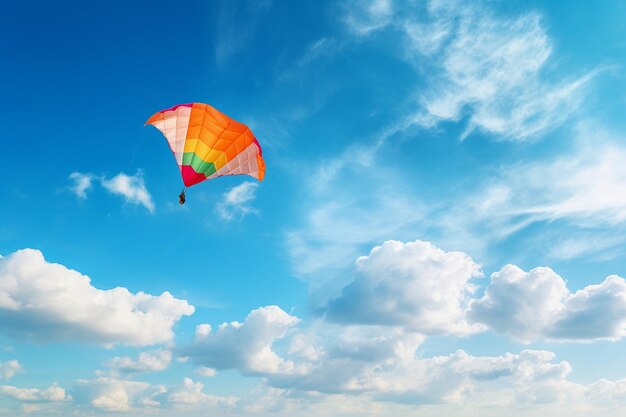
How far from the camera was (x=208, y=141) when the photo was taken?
154 feet

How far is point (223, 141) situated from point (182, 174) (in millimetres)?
6621

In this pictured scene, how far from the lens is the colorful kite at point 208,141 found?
4684 cm

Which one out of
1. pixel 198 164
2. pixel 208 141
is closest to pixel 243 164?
pixel 208 141

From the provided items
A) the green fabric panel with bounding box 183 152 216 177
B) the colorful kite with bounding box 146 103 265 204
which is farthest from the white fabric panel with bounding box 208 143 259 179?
the green fabric panel with bounding box 183 152 216 177

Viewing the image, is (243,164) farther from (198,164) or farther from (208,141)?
(198,164)

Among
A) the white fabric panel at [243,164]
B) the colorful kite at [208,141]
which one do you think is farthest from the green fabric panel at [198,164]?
the white fabric panel at [243,164]

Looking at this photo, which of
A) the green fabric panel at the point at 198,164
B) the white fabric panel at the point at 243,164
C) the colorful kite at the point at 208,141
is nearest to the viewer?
the green fabric panel at the point at 198,164

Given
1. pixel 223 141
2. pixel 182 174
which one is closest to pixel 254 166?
pixel 223 141

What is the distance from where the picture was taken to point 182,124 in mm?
47656

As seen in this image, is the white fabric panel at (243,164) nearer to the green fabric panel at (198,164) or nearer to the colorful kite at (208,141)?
the colorful kite at (208,141)

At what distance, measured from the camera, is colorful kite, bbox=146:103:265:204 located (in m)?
46.8

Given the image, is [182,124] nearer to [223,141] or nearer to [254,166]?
[223,141]

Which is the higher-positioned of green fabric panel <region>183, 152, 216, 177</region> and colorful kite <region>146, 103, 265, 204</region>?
colorful kite <region>146, 103, 265, 204</region>

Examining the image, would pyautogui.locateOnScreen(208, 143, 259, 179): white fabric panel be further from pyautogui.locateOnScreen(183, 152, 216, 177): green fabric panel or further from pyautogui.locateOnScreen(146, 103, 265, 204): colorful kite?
pyautogui.locateOnScreen(183, 152, 216, 177): green fabric panel
